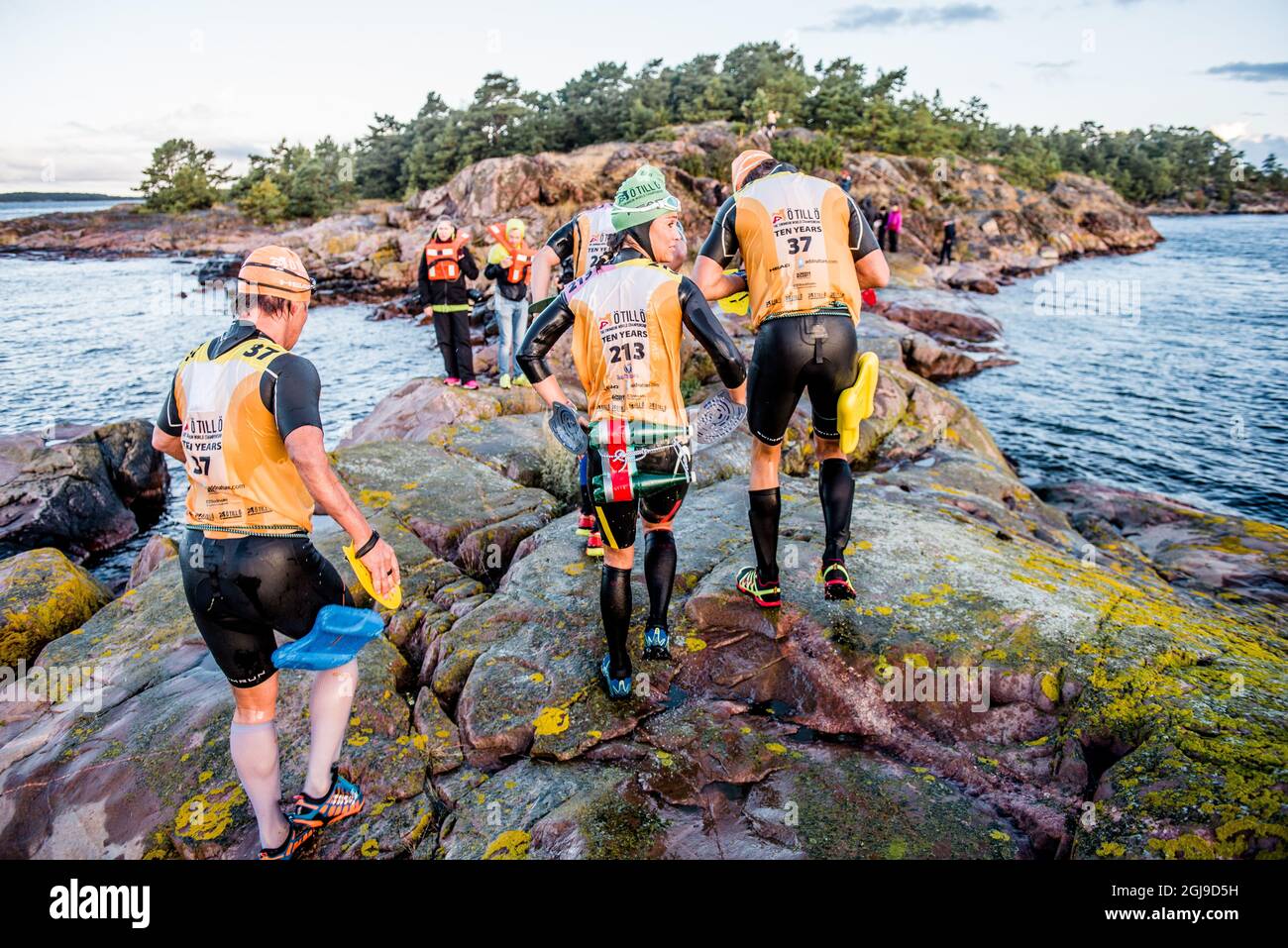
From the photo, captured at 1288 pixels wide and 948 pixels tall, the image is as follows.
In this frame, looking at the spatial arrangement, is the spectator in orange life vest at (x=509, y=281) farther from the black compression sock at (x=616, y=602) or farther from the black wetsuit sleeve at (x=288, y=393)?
Result: the black wetsuit sleeve at (x=288, y=393)

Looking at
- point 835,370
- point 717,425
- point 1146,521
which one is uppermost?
point 835,370

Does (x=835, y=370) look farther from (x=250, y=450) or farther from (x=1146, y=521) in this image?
(x=1146, y=521)

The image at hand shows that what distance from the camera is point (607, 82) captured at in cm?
5100

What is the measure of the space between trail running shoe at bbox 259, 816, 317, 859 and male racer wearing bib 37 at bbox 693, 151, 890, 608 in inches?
118

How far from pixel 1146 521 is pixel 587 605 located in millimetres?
9282

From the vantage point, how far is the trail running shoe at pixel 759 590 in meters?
4.66

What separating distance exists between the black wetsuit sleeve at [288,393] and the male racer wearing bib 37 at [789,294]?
2.62 meters

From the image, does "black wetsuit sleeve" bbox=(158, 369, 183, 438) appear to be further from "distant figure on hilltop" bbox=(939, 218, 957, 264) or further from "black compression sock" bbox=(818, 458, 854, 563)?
"distant figure on hilltop" bbox=(939, 218, 957, 264)

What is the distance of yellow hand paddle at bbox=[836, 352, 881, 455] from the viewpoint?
4.35 m

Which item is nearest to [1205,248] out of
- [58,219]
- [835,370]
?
[835,370]

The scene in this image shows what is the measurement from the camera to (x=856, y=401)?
4.34m

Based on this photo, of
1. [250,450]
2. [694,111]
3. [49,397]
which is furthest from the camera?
[694,111]

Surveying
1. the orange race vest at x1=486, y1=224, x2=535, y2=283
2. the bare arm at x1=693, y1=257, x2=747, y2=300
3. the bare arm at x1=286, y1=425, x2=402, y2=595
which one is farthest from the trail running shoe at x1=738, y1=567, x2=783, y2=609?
the orange race vest at x1=486, y1=224, x2=535, y2=283

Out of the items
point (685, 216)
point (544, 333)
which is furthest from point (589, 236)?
point (685, 216)
